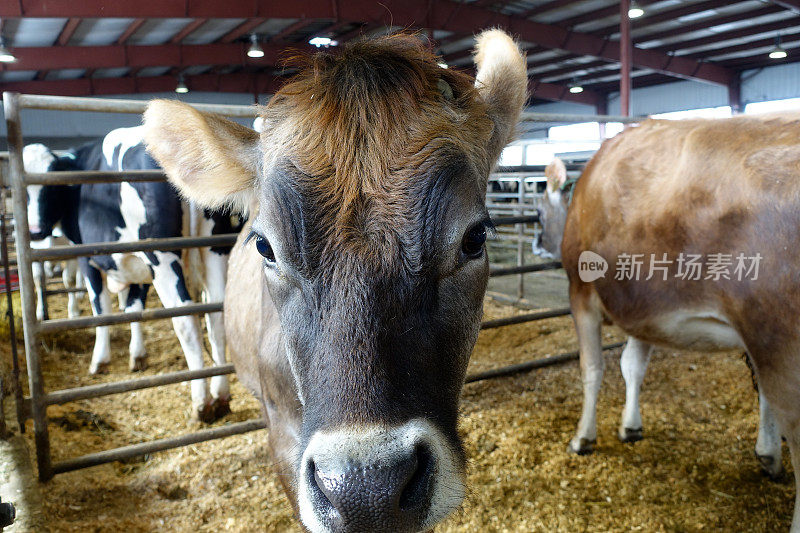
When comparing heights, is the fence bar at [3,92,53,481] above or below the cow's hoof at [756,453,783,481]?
above

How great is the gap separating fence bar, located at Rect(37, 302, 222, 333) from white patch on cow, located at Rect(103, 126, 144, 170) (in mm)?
1253

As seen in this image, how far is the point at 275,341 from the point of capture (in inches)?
76.6

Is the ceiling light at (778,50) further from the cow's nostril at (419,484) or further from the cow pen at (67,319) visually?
the cow's nostril at (419,484)

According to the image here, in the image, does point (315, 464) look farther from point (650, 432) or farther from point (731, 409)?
point (731, 409)

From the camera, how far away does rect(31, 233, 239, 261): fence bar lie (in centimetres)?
289

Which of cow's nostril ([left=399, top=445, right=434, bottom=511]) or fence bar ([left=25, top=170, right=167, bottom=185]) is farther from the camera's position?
fence bar ([left=25, top=170, right=167, bottom=185])

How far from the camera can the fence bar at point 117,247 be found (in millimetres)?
2891

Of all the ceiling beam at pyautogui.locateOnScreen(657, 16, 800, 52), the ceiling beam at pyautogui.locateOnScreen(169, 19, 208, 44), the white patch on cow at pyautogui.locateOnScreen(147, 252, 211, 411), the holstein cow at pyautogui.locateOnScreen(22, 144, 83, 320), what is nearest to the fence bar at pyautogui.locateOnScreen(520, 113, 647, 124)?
the white patch on cow at pyautogui.locateOnScreen(147, 252, 211, 411)

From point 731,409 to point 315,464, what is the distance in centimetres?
377

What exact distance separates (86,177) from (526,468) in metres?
2.82

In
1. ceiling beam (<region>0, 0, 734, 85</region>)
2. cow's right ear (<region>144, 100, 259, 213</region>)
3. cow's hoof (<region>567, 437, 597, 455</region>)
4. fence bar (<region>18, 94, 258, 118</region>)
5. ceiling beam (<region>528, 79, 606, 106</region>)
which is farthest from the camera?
ceiling beam (<region>528, 79, 606, 106</region>)

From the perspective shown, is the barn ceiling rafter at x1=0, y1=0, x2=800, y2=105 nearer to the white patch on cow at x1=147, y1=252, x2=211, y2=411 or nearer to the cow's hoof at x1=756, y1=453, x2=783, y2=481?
the white patch on cow at x1=147, y1=252, x2=211, y2=411

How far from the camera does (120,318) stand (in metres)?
3.10

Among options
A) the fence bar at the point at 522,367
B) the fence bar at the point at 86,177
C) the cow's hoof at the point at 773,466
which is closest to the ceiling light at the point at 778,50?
the fence bar at the point at 522,367
